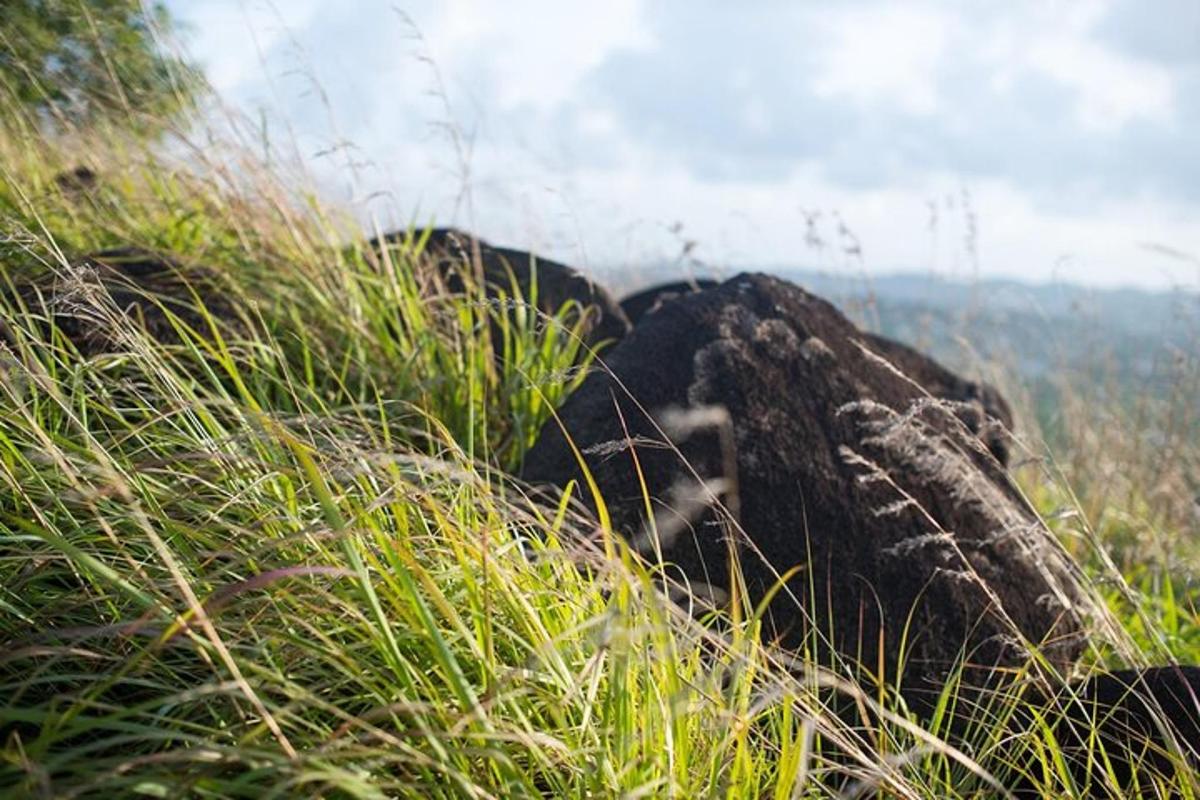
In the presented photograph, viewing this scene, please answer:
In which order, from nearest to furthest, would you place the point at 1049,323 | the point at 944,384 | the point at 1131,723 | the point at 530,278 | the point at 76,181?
the point at 1131,723 → the point at 944,384 → the point at 76,181 → the point at 530,278 → the point at 1049,323

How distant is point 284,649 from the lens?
5.55ft

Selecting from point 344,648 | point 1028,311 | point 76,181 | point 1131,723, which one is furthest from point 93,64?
point 1028,311

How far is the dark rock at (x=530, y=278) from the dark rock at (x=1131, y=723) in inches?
80.1

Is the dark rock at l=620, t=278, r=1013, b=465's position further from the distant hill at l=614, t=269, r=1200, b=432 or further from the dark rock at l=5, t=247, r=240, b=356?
the dark rock at l=5, t=247, r=240, b=356

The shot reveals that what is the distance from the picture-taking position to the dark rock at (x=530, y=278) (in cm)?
406

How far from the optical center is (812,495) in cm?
274

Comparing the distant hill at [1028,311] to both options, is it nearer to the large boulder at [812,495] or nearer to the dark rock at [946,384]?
the dark rock at [946,384]

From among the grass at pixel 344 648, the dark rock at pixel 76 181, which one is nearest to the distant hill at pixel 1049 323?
the dark rock at pixel 76 181

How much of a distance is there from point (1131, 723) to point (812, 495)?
2.61 ft

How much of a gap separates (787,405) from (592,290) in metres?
1.25

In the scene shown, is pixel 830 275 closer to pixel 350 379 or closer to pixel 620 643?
pixel 350 379

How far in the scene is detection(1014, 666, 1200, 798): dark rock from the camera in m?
2.23

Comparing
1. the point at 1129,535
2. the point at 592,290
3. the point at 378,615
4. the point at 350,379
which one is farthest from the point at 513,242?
the point at 378,615

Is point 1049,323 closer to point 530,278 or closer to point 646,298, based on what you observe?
point 646,298
